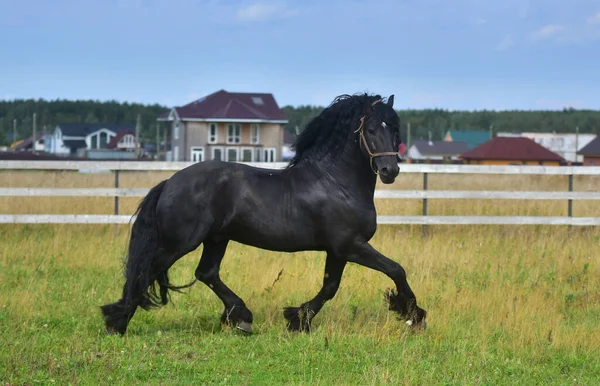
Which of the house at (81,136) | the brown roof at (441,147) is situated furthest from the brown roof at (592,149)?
the house at (81,136)

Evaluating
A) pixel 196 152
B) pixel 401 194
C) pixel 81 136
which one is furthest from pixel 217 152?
pixel 401 194

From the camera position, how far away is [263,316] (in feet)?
24.5

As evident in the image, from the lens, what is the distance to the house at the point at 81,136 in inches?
4348

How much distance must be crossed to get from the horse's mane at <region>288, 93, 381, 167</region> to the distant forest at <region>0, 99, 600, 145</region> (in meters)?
125

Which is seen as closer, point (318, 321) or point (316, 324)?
point (316, 324)

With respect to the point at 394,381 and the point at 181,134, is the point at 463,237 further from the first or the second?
the point at 181,134

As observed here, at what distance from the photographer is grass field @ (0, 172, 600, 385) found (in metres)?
5.52

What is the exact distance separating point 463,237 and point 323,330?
21.5ft

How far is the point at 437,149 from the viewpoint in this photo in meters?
116

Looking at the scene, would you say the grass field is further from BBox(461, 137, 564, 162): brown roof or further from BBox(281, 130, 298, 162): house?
BBox(461, 137, 564, 162): brown roof

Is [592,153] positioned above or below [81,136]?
below

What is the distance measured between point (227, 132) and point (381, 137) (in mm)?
60528

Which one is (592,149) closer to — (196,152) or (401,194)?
(196,152)

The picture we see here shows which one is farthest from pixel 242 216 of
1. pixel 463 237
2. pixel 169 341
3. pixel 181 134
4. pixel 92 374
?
pixel 181 134
